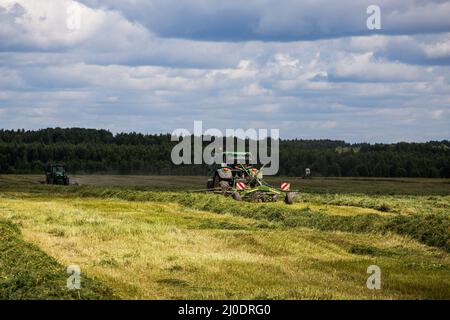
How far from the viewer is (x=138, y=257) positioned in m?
18.4

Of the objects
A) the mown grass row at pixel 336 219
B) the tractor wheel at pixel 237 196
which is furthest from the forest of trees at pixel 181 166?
the mown grass row at pixel 336 219

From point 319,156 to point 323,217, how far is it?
7334cm

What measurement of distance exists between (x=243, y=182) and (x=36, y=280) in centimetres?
2700

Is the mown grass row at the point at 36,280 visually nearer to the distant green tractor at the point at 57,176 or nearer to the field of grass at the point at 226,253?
the field of grass at the point at 226,253

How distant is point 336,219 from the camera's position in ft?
91.7

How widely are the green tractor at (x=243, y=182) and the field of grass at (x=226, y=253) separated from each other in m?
3.50

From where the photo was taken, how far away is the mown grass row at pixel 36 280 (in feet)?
41.0

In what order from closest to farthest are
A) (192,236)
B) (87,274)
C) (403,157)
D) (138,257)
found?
(87,274), (138,257), (192,236), (403,157)

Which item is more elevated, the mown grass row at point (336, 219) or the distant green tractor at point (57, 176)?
the distant green tractor at point (57, 176)

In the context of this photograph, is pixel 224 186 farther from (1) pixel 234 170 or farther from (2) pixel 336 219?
(2) pixel 336 219

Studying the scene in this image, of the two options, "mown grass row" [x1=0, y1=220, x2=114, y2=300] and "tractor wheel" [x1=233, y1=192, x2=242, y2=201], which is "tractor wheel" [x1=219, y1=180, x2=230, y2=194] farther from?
"mown grass row" [x1=0, y1=220, x2=114, y2=300]
